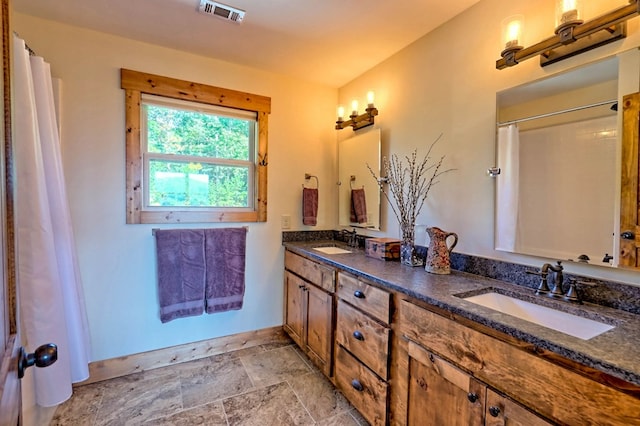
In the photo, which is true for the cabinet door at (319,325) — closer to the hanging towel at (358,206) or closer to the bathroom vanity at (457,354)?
the bathroom vanity at (457,354)

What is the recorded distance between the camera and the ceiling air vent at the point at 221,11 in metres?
1.75

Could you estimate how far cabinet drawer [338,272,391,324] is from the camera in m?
1.53

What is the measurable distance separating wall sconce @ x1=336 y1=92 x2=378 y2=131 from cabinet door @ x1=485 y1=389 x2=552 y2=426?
2.03m

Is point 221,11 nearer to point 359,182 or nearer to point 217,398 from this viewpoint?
point 359,182

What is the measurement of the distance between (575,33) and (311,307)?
2082 millimetres

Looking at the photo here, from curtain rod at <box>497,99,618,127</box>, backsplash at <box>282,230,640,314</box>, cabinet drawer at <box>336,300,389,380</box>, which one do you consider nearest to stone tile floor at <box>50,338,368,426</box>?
cabinet drawer at <box>336,300,389,380</box>

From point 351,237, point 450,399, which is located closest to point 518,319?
point 450,399

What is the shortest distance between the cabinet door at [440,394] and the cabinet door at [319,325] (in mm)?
738

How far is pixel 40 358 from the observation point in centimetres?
67

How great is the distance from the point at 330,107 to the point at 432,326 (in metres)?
2.34

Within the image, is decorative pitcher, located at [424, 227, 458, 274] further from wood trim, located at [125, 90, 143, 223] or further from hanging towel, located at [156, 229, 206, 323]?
wood trim, located at [125, 90, 143, 223]

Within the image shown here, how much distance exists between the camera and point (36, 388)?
1.58 meters

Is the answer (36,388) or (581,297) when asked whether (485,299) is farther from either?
(36,388)

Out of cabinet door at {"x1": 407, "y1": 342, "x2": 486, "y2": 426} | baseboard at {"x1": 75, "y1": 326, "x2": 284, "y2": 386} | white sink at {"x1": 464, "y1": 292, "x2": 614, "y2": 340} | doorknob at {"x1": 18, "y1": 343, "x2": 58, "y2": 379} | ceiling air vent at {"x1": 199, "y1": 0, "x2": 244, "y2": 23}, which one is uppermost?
ceiling air vent at {"x1": 199, "y1": 0, "x2": 244, "y2": 23}
